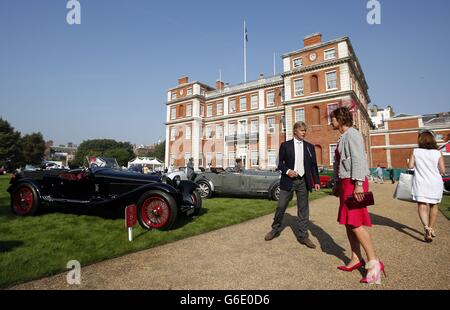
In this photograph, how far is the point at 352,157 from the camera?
2582 millimetres

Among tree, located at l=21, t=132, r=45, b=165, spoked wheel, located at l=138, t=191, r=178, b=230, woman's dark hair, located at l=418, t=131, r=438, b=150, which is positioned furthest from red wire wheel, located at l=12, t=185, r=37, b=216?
tree, located at l=21, t=132, r=45, b=165

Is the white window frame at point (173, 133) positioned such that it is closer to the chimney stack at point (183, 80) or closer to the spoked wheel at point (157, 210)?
the chimney stack at point (183, 80)

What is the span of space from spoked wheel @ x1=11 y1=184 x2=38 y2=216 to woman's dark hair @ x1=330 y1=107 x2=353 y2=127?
20.5 feet

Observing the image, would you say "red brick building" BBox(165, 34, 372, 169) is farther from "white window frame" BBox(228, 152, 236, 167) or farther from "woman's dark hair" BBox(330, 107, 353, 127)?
"woman's dark hair" BBox(330, 107, 353, 127)

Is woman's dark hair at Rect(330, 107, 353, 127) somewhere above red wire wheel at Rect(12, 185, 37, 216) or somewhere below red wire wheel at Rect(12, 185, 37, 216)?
above

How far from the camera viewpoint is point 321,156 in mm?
24672

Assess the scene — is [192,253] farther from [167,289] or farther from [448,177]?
[448,177]

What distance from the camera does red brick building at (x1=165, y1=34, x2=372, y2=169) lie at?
24078 millimetres

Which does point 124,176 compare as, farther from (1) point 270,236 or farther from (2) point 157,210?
(1) point 270,236

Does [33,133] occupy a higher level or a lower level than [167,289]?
higher

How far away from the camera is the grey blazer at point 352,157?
8.21ft
